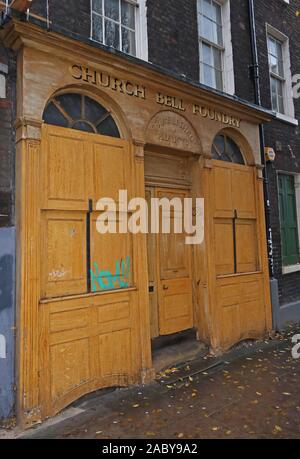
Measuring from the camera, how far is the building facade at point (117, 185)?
4.07 metres

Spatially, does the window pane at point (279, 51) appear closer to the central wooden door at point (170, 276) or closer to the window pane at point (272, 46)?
the window pane at point (272, 46)

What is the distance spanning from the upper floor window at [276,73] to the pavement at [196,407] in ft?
19.9

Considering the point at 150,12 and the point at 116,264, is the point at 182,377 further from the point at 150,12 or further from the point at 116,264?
the point at 150,12

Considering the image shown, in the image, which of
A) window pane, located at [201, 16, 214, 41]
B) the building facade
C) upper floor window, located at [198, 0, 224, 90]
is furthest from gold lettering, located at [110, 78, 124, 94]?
window pane, located at [201, 16, 214, 41]

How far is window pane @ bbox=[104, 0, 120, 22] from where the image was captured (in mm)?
5611

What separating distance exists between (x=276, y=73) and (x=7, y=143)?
7.14 meters

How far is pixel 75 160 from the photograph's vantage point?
4.53 meters

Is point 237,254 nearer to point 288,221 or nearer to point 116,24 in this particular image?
point 288,221

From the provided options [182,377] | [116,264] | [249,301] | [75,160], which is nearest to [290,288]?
A: [249,301]

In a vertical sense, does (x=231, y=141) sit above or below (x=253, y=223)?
above

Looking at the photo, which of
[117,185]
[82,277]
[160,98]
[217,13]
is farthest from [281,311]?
[217,13]

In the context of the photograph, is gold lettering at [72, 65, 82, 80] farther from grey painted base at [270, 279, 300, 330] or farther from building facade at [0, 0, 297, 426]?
grey painted base at [270, 279, 300, 330]

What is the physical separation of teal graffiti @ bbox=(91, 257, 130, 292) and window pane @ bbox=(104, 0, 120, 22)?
383 cm
